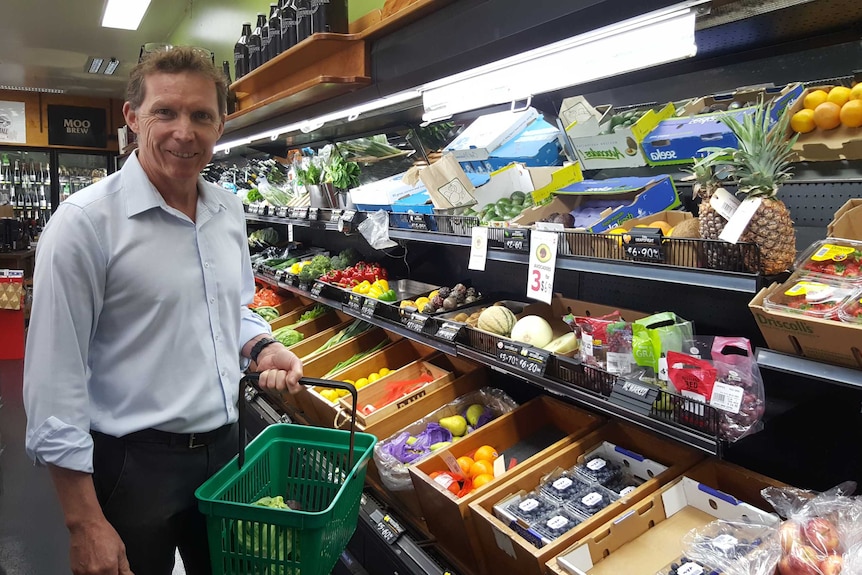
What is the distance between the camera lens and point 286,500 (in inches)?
75.2

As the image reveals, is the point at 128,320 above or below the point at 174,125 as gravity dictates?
below

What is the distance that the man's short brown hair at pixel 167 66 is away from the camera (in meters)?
1.59

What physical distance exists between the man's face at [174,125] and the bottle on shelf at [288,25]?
1643 millimetres

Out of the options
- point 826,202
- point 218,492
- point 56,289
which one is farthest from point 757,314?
point 56,289

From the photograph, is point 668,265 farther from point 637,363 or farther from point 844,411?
point 844,411

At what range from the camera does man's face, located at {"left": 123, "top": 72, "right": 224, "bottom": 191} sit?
159 cm

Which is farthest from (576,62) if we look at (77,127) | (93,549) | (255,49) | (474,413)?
(77,127)

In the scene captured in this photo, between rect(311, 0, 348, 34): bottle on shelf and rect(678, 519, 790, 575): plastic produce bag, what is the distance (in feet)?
8.05

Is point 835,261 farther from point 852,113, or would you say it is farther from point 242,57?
Answer: point 242,57

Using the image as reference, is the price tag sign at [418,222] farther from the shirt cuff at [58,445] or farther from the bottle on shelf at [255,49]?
the bottle on shelf at [255,49]

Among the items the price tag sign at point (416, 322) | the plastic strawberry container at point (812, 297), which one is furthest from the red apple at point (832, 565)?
the price tag sign at point (416, 322)

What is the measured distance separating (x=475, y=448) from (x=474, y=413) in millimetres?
349

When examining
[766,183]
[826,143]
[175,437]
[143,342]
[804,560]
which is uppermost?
[826,143]

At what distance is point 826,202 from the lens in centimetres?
170
